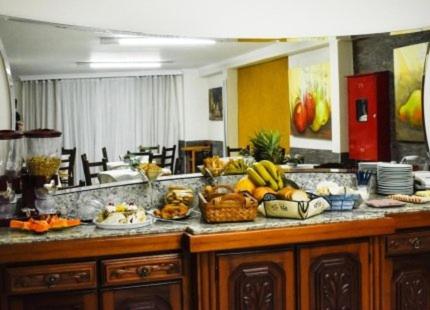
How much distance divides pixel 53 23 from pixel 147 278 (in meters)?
1.33

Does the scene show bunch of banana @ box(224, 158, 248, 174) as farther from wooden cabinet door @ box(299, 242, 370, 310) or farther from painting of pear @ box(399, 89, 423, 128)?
painting of pear @ box(399, 89, 423, 128)

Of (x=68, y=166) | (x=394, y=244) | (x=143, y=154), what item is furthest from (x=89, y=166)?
(x=394, y=244)

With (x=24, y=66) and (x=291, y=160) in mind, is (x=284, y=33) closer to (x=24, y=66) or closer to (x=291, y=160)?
(x=291, y=160)

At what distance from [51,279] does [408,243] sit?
163 cm

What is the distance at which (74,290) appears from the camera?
224cm

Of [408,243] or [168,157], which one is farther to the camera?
[168,157]

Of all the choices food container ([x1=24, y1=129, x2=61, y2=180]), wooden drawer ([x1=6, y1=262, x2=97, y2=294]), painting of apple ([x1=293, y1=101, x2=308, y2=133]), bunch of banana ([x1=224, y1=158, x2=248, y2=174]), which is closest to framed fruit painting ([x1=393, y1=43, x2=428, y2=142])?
painting of apple ([x1=293, y1=101, x2=308, y2=133])

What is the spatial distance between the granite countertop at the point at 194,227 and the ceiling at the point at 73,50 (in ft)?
2.69

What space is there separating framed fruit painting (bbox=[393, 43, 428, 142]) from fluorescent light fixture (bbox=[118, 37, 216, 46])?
4.54 feet

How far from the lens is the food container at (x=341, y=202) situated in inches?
104

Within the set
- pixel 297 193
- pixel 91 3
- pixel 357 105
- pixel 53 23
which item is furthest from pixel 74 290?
pixel 357 105

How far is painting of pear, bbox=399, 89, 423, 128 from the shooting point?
144 inches

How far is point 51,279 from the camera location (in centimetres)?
220

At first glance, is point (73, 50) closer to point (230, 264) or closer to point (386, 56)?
point (230, 264)
